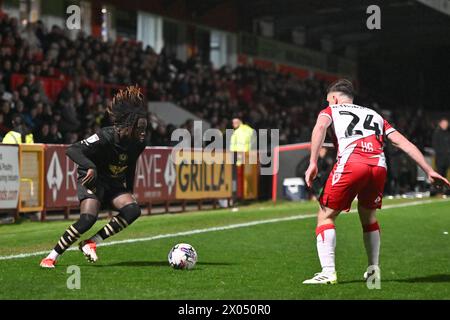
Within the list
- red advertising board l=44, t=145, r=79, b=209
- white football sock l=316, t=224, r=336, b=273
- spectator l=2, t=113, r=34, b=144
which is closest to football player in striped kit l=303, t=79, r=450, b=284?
white football sock l=316, t=224, r=336, b=273

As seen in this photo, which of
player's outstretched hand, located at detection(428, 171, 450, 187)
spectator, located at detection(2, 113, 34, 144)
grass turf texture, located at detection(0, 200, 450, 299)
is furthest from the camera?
spectator, located at detection(2, 113, 34, 144)

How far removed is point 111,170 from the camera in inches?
398

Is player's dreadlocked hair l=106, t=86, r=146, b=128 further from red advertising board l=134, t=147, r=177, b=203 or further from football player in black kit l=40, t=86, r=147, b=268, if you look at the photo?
red advertising board l=134, t=147, r=177, b=203

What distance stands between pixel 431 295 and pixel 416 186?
26.4 meters

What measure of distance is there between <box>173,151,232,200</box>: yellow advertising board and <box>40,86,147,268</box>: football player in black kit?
10.9m

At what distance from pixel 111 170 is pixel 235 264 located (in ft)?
5.94

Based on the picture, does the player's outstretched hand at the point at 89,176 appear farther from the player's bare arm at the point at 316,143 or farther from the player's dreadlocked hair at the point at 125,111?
the player's bare arm at the point at 316,143

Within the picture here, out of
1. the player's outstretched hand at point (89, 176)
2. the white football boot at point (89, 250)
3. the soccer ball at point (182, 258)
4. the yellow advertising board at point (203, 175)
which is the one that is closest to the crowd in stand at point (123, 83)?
the yellow advertising board at point (203, 175)

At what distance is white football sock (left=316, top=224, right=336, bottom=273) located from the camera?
853 centimetres

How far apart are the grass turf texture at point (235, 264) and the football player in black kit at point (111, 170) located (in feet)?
1.17

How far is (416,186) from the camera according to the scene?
33781mm

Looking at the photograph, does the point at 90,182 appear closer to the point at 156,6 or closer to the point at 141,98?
the point at 141,98

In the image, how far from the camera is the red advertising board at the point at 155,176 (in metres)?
19.8
